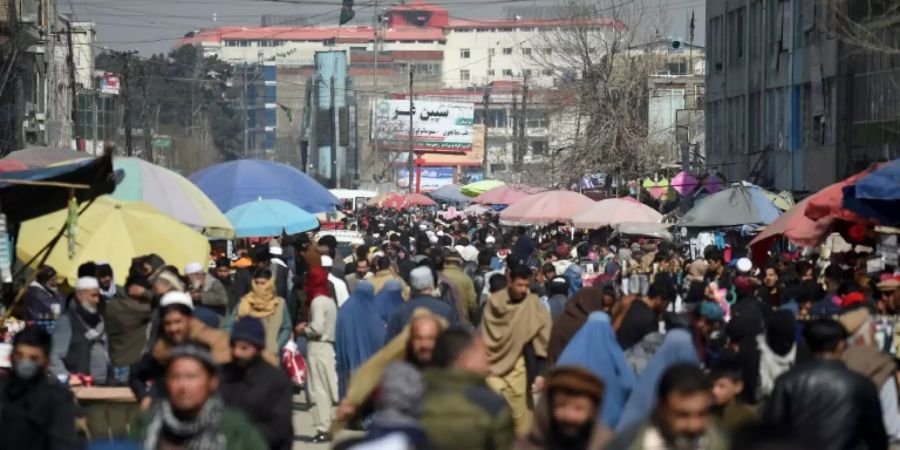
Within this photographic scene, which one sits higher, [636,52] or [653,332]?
[636,52]

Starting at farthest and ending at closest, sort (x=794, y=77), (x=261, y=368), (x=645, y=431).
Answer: (x=794, y=77)
(x=261, y=368)
(x=645, y=431)

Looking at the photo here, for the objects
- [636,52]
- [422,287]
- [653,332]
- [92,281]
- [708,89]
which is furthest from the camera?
[636,52]

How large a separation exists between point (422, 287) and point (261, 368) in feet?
17.3

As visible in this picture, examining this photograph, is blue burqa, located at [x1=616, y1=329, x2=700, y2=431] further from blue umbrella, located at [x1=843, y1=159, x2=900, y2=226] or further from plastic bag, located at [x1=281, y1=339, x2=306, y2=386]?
blue umbrella, located at [x1=843, y1=159, x2=900, y2=226]

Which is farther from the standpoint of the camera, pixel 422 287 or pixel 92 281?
pixel 422 287

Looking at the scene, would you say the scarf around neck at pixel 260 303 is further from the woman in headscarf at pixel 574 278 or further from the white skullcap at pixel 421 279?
the woman in headscarf at pixel 574 278

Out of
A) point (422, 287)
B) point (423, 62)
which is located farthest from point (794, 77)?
point (423, 62)

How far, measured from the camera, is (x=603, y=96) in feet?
173

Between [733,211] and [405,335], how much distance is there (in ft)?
58.0

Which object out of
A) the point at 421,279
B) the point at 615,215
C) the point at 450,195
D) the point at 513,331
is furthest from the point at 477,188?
the point at 513,331

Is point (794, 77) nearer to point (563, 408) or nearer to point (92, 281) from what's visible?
point (92, 281)

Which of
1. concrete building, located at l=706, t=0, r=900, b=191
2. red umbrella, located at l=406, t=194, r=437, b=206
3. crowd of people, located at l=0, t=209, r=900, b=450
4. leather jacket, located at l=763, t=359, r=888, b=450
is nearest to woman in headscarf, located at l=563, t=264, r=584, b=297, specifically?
crowd of people, located at l=0, t=209, r=900, b=450

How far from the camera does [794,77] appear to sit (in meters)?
39.6

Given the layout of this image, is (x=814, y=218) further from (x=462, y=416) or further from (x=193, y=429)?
(x=193, y=429)
